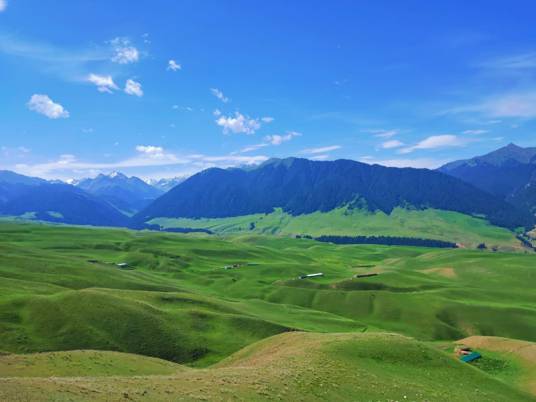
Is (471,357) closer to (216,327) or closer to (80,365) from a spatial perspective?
(216,327)

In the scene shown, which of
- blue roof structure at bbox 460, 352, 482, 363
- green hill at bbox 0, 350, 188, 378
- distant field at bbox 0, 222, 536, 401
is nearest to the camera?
distant field at bbox 0, 222, 536, 401

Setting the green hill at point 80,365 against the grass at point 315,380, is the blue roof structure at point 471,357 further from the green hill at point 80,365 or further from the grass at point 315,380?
the green hill at point 80,365

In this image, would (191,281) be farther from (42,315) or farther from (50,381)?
(50,381)

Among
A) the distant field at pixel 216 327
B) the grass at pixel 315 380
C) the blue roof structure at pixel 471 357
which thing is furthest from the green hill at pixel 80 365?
the blue roof structure at pixel 471 357

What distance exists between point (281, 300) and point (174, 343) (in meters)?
85.6

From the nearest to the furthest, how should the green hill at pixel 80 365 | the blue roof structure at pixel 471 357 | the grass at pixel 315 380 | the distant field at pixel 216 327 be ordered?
the grass at pixel 315 380 → the distant field at pixel 216 327 → the green hill at pixel 80 365 → the blue roof structure at pixel 471 357

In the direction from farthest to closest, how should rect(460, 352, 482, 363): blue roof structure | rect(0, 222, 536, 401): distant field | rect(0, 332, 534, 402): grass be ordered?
rect(460, 352, 482, 363): blue roof structure → rect(0, 222, 536, 401): distant field → rect(0, 332, 534, 402): grass

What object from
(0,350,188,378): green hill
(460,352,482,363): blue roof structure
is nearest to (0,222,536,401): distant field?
(0,350,188,378): green hill

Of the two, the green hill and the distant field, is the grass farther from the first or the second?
the green hill

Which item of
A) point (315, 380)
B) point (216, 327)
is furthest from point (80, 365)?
point (216, 327)

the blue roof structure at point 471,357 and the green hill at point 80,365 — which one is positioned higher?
the green hill at point 80,365

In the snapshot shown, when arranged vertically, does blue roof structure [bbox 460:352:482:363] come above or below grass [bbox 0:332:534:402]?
below

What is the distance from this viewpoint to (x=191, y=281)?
200 meters

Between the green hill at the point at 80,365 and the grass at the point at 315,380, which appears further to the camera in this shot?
the green hill at the point at 80,365
